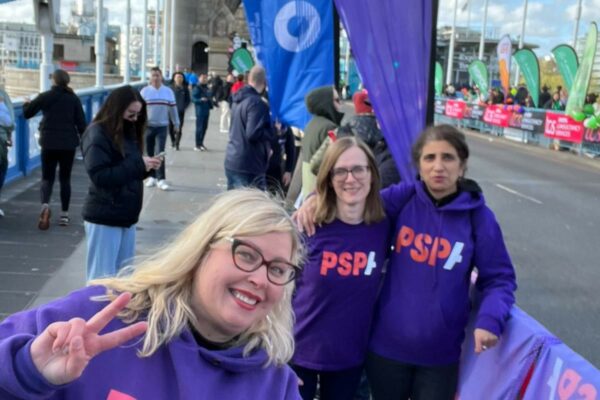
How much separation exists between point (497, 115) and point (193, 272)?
26.5 m

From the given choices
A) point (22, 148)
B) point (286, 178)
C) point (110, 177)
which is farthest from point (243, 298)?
point (22, 148)

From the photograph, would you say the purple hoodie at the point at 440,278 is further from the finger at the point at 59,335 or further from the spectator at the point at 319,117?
the spectator at the point at 319,117

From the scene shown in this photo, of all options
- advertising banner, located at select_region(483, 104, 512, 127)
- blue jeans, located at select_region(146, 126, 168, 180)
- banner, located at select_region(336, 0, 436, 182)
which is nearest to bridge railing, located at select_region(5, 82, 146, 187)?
blue jeans, located at select_region(146, 126, 168, 180)

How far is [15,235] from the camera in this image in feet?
24.6

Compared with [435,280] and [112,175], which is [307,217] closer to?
[435,280]

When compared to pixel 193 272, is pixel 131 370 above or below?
below

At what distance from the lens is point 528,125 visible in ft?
78.0

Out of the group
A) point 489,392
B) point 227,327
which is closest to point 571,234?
point 489,392

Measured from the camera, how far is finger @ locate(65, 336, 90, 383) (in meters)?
1.40

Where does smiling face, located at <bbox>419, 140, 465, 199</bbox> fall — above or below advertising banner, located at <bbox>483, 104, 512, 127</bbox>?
below

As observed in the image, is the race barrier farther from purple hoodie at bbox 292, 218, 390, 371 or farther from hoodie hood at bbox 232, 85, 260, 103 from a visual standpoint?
purple hoodie at bbox 292, 218, 390, 371

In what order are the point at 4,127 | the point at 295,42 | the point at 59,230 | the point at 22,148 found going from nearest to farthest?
the point at 295,42, the point at 4,127, the point at 59,230, the point at 22,148

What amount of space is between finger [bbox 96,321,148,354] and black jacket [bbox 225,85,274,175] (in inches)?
227

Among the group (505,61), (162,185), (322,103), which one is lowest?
(162,185)
